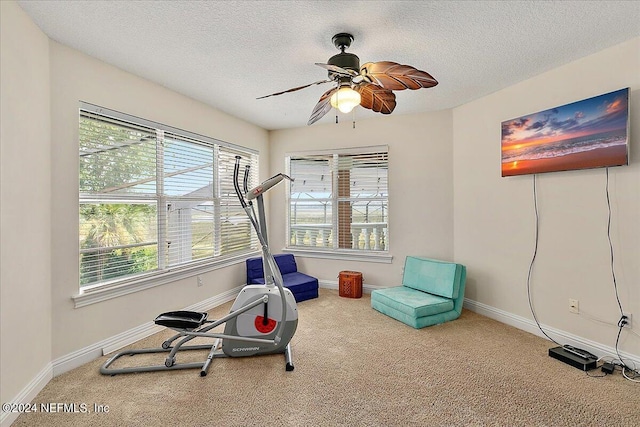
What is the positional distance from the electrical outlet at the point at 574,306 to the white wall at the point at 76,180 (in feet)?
12.9

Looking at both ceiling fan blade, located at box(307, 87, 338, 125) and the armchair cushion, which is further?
the armchair cushion

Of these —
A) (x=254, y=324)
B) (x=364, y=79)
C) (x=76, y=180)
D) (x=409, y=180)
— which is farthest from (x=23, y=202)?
(x=409, y=180)

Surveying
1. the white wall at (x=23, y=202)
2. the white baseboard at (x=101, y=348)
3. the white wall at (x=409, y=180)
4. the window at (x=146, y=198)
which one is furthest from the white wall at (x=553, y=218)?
the white wall at (x=23, y=202)

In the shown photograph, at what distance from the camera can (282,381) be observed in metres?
2.21

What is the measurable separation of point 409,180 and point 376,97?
83.1 inches

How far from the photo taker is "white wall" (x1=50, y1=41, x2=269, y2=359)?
7.55ft

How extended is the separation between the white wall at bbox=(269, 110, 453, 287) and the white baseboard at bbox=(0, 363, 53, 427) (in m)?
3.27

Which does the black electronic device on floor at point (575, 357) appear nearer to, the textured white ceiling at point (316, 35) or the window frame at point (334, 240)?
the window frame at point (334, 240)

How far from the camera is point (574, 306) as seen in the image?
2.68 metres

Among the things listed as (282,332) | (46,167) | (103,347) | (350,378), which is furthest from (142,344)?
(350,378)

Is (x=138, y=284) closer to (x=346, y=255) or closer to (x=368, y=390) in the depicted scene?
(x=368, y=390)

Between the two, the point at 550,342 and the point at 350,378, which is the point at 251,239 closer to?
the point at 350,378

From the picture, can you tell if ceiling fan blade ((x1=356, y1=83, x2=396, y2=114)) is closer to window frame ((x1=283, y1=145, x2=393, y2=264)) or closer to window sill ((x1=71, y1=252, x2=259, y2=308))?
window frame ((x1=283, y1=145, x2=393, y2=264))

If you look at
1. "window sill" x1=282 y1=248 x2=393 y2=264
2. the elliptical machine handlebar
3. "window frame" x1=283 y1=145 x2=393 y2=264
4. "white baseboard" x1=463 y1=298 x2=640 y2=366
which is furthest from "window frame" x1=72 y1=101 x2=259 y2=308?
"white baseboard" x1=463 y1=298 x2=640 y2=366
